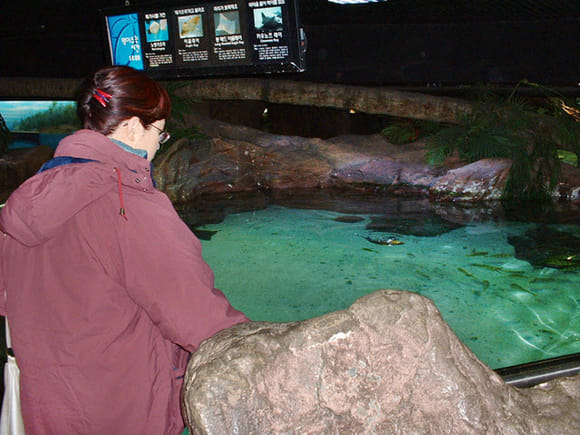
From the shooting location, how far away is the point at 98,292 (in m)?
1.14

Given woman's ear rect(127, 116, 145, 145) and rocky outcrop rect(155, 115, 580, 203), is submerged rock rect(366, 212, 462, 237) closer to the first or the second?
rocky outcrop rect(155, 115, 580, 203)

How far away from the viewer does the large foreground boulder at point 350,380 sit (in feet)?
3.63

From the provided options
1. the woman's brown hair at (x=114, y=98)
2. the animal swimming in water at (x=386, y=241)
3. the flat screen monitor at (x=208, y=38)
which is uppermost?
the flat screen monitor at (x=208, y=38)

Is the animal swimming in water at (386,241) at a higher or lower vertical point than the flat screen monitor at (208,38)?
lower

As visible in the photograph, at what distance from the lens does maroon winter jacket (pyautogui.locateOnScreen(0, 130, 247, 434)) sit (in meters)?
1.12

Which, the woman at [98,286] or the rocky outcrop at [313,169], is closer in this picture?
the woman at [98,286]

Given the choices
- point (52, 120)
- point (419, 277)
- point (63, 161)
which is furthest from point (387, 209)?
point (63, 161)

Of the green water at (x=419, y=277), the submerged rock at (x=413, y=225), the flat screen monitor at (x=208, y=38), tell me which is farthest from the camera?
the submerged rock at (x=413, y=225)

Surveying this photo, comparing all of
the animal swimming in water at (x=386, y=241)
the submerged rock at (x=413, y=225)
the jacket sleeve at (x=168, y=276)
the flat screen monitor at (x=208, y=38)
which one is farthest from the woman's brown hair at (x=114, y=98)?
the submerged rock at (x=413, y=225)

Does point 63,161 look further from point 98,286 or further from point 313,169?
point 313,169

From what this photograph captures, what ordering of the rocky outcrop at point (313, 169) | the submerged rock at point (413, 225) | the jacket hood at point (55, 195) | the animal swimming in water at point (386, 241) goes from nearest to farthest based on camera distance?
the jacket hood at point (55, 195), the animal swimming in water at point (386, 241), the submerged rock at point (413, 225), the rocky outcrop at point (313, 169)

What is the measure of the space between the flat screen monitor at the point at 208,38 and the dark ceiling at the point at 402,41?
249 centimetres

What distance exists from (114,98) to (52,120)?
6.52 m

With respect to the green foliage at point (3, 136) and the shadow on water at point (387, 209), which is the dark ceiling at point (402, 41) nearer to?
the green foliage at point (3, 136)
